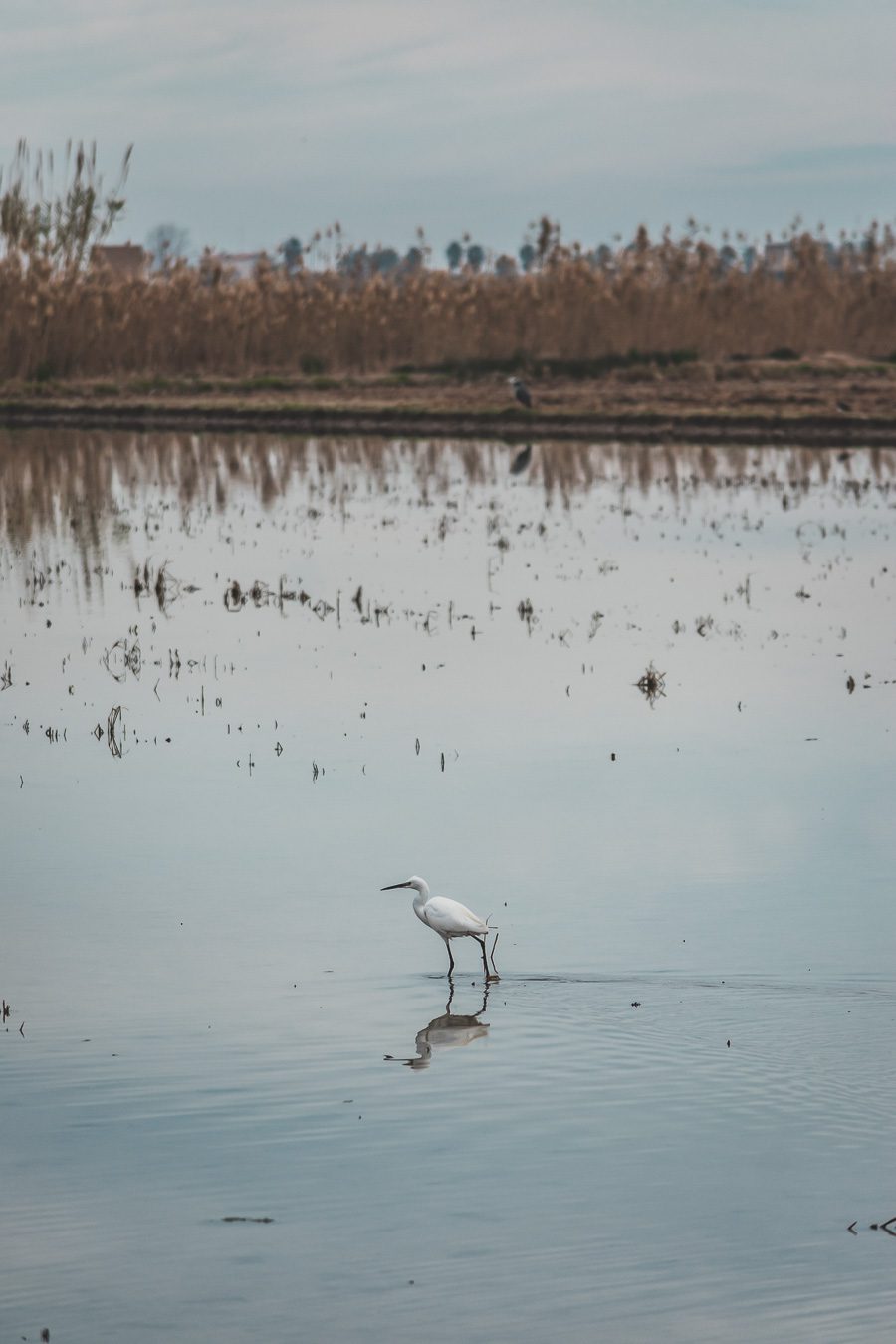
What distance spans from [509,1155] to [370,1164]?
0.41 meters

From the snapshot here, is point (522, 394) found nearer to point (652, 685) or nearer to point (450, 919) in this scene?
point (652, 685)

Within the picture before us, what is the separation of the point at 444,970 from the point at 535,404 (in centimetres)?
2908

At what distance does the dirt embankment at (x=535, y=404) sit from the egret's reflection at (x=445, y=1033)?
87.4 ft

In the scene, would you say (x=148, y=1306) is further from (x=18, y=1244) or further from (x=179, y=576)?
(x=179, y=576)

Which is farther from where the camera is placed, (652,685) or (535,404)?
(535,404)

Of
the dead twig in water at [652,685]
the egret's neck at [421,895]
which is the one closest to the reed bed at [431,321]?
the dead twig in water at [652,685]

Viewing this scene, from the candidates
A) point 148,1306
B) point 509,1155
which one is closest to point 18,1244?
point 148,1306

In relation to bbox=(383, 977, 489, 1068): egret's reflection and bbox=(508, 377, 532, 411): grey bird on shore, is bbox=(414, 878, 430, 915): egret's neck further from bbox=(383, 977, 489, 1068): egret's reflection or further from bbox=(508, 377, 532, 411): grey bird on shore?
bbox=(508, 377, 532, 411): grey bird on shore

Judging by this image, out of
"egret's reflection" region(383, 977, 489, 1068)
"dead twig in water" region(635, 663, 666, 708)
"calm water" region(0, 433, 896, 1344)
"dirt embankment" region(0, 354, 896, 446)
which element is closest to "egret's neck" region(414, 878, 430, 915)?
"calm water" region(0, 433, 896, 1344)

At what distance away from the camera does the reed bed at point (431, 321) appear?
39.7 meters

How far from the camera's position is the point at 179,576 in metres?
19.9

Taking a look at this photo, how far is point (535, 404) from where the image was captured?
3656cm

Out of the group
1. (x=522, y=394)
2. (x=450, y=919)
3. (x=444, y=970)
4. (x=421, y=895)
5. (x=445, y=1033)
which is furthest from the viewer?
(x=522, y=394)

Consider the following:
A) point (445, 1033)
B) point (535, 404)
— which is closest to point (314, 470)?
point (535, 404)
